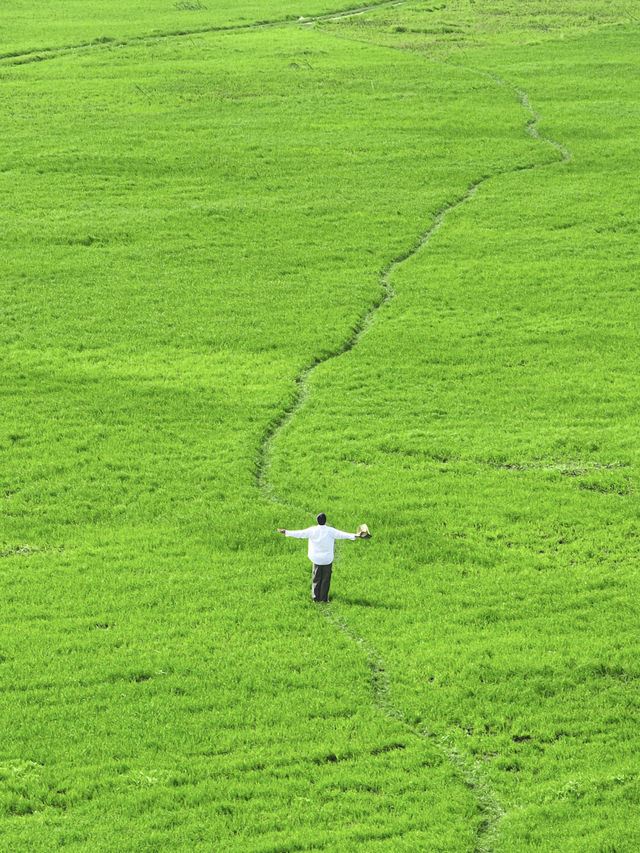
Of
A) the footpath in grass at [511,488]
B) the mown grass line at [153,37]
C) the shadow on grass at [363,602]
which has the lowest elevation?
the shadow on grass at [363,602]

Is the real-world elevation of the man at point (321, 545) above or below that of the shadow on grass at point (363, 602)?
above

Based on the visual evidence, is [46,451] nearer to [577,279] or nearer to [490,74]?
[577,279]

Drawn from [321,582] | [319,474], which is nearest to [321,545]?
[321,582]

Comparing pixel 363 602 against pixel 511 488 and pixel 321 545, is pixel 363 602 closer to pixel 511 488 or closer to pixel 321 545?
pixel 321 545

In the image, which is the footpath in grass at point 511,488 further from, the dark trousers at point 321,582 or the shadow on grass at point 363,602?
the dark trousers at point 321,582

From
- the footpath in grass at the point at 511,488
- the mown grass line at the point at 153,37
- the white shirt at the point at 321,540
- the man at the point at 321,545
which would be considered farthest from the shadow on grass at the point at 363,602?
the mown grass line at the point at 153,37
